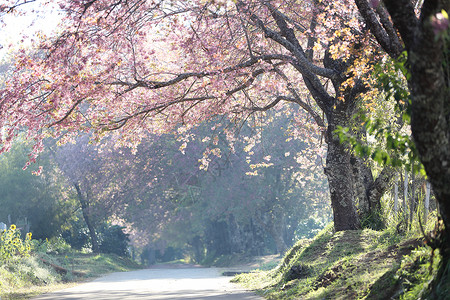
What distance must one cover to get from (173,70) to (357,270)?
962cm

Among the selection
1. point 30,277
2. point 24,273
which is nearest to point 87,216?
point 30,277

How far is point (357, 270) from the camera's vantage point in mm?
10047

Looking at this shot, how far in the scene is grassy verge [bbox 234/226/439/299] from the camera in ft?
24.7

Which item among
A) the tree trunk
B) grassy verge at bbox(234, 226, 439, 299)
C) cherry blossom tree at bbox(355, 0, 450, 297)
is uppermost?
the tree trunk

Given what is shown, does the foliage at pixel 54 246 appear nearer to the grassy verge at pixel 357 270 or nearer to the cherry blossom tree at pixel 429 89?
the grassy verge at pixel 357 270

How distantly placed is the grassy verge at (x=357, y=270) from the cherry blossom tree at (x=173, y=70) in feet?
5.31

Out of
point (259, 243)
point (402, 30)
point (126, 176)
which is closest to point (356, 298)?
point (402, 30)

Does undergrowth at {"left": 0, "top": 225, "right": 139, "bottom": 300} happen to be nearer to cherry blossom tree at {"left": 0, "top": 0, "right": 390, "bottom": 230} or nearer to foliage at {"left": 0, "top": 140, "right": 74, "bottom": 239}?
cherry blossom tree at {"left": 0, "top": 0, "right": 390, "bottom": 230}

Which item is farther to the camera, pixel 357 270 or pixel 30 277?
pixel 30 277

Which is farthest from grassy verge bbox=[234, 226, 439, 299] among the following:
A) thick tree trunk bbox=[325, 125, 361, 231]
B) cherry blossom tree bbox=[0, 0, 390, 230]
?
cherry blossom tree bbox=[0, 0, 390, 230]

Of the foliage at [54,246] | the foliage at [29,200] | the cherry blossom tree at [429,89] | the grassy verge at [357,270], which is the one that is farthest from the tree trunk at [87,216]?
the cherry blossom tree at [429,89]

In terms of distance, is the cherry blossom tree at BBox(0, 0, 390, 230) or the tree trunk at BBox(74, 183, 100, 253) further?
the tree trunk at BBox(74, 183, 100, 253)

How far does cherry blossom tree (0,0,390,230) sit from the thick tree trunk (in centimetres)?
3

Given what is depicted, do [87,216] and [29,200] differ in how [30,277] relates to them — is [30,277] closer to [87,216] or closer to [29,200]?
[29,200]
